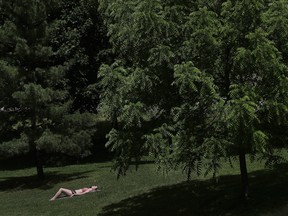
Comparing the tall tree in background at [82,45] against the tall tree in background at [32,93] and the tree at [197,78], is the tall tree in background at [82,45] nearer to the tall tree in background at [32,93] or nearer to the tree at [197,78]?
the tall tree in background at [32,93]

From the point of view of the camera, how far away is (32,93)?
18.4m

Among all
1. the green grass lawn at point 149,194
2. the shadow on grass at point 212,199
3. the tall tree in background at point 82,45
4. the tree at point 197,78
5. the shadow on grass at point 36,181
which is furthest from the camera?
the tall tree in background at point 82,45

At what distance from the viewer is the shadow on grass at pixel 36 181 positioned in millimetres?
19641

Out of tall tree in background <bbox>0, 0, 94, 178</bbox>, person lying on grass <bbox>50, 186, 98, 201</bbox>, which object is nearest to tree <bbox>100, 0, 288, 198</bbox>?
person lying on grass <bbox>50, 186, 98, 201</bbox>

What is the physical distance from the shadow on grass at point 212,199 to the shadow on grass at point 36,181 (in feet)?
19.1

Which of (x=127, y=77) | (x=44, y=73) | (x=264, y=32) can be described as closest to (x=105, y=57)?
(x=44, y=73)

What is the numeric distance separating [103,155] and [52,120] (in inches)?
259

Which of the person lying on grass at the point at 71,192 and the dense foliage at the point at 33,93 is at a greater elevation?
the dense foliage at the point at 33,93

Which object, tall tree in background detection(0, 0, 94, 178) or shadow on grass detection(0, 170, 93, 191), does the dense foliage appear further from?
shadow on grass detection(0, 170, 93, 191)

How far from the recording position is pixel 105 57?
23.2 metres

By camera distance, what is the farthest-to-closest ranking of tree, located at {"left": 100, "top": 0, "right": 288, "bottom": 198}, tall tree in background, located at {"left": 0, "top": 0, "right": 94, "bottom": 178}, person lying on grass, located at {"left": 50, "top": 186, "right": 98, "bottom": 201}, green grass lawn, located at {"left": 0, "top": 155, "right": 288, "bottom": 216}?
1. tall tree in background, located at {"left": 0, "top": 0, "right": 94, "bottom": 178}
2. person lying on grass, located at {"left": 50, "top": 186, "right": 98, "bottom": 201}
3. green grass lawn, located at {"left": 0, "top": 155, "right": 288, "bottom": 216}
4. tree, located at {"left": 100, "top": 0, "right": 288, "bottom": 198}

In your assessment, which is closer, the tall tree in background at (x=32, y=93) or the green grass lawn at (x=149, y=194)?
the green grass lawn at (x=149, y=194)

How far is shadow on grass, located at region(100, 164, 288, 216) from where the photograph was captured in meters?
11.5

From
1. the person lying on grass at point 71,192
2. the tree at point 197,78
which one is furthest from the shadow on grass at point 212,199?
the person lying on grass at point 71,192
